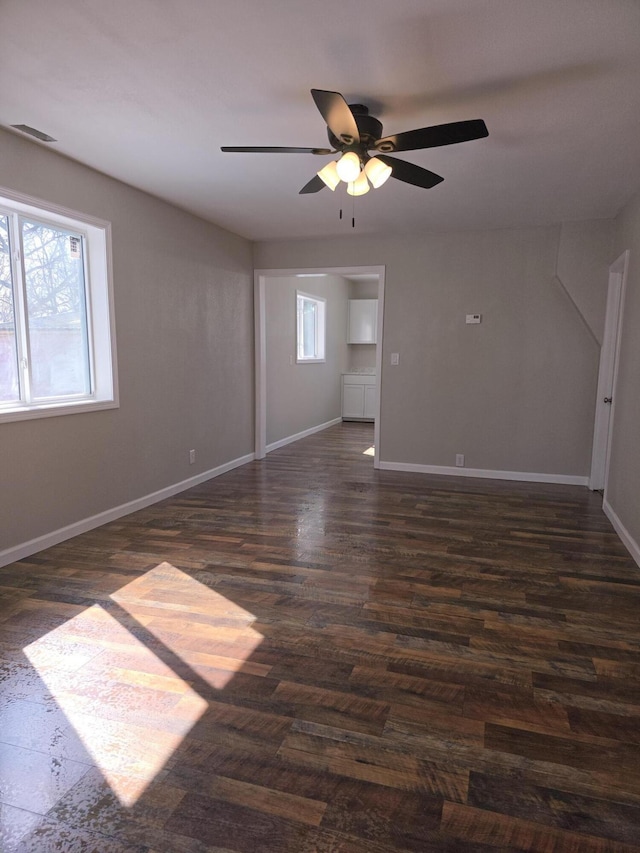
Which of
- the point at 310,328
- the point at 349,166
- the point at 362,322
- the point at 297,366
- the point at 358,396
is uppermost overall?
the point at 349,166

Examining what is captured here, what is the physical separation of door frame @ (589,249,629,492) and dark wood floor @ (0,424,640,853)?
1603mm

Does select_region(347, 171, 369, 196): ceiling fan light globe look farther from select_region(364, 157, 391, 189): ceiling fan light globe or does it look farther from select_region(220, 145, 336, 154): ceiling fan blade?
select_region(220, 145, 336, 154): ceiling fan blade

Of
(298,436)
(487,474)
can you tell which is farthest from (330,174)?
(298,436)

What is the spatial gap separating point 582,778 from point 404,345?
451 centimetres

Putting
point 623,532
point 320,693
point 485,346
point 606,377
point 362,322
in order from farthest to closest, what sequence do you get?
point 362,322 < point 485,346 < point 606,377 < point 623,532 < point 320,693

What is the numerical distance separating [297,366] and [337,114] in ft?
17.5

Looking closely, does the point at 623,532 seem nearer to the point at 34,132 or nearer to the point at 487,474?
the point at 487,474

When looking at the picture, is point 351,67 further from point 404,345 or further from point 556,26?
point 404,345

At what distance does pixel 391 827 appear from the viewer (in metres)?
1.42

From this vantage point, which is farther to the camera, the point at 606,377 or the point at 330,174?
the point at 606,377

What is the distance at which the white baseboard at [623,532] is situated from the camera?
3.35 m

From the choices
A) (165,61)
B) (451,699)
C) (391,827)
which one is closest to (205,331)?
(165,61)

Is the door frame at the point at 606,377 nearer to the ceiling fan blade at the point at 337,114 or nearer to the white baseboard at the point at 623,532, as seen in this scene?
the white baseboard at the point at 623,532

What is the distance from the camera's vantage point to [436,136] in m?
2.36
